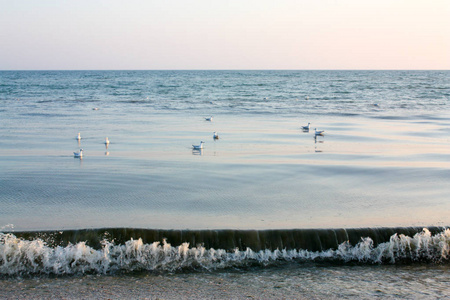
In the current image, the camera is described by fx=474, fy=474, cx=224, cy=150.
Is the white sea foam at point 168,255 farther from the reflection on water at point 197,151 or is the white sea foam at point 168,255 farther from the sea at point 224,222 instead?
the reflection on water at point 197,151

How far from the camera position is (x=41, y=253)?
6695 mm

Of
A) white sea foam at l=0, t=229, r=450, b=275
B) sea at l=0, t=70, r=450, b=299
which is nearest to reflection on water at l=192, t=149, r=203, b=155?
sea at l=0, t=70, r=450, b=299

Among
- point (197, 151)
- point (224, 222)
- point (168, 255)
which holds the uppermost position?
point (197, 151)

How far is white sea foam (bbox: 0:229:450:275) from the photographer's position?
6613mm

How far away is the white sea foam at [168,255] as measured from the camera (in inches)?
260

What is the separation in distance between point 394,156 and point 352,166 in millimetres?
2196

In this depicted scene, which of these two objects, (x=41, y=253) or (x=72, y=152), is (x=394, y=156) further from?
(x=41, y=253)

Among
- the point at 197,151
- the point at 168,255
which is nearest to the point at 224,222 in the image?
the point at 168,255

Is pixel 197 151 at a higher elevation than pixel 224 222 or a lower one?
higher

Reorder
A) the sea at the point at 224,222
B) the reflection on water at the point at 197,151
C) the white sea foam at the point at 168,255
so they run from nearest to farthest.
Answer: the sea at the point at 224,222 < the white sea foam at the point at 168,255 < the reflection on water at the point at 197,151

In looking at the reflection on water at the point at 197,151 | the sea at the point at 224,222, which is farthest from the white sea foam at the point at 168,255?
the reflection on water at the point at 197,151

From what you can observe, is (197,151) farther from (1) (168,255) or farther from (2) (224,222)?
(1) (168,255)

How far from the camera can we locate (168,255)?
6.99 meters

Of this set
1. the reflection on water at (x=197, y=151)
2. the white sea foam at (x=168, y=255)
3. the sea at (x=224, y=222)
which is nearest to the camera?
the sea at (x=224, y=222)
